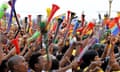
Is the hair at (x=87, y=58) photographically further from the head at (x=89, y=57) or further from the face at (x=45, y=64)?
the face at (x=45, y=64)

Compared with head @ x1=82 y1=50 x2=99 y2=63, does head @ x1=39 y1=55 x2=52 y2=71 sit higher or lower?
higher

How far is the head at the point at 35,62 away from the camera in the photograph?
4.54m

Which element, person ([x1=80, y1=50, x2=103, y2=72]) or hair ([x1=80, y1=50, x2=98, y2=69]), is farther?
hair ([x1=80, y1=50, x2=98, y2=69])

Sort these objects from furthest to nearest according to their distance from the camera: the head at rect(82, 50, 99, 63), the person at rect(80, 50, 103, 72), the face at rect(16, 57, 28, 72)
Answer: the head at rect(82, 50, 99, 63) → the person at rect(80, 50, 103, 72) → the face at rect(16, 57, 28, 72)

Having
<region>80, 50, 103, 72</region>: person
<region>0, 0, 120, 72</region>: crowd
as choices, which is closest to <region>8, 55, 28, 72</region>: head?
<region>0, 0, 120, 72</region>: crowd

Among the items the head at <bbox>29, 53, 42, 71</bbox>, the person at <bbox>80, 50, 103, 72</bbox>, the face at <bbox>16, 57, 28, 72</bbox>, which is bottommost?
the person at <bbox>80, 50, 103, 72</bbox>

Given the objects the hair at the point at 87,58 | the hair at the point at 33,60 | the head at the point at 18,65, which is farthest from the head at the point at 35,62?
the hair at the point at 87,58

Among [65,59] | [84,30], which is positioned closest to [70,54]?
[65,59]

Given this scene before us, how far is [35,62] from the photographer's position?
4.64 meters

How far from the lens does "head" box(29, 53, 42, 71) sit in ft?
14.9

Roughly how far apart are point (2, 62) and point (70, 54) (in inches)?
38.7

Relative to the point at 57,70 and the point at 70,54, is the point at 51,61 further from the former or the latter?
the point at 70,54

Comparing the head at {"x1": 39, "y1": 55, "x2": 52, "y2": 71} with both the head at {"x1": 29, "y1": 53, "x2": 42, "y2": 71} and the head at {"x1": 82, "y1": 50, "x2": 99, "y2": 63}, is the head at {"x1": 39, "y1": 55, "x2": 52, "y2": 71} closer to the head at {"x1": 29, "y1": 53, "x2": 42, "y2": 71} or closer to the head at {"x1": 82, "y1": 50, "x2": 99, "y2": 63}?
the head at {"x1": 29, "y1": 53, "x2": 42, "y2": 71}

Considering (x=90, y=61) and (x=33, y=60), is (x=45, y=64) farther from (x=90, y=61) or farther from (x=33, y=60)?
(x=90, y=61)
